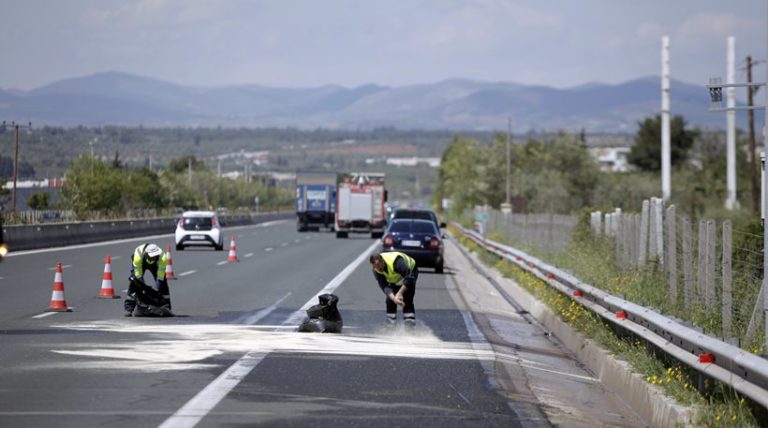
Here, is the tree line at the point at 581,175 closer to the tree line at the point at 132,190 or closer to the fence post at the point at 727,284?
the tree line at the point at 132,190

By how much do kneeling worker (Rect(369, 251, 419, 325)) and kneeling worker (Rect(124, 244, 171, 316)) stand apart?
3.17 meters

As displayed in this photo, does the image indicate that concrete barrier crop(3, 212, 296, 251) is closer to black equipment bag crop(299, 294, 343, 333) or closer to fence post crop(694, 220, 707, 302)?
black equipment bag crop(299, 294, 343, 333)

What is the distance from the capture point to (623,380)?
46.7 feet

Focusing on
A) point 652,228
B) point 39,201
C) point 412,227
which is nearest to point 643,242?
point 652,228

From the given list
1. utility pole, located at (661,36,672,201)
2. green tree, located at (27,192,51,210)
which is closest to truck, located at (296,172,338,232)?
green tree, located at (27,192,51,210)

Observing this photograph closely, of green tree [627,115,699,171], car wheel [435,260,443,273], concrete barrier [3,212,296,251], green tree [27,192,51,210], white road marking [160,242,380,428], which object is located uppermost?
green tree [627,115,699,171]

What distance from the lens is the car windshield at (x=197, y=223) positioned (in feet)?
172

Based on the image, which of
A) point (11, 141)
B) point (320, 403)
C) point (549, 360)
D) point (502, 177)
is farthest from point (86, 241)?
point (502, 177)

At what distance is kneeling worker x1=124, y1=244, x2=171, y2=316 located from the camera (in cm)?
A: 2045

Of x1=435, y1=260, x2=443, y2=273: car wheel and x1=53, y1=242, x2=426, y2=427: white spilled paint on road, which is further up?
x1=53, y1=242, x2=426, y2=427: white spilled paint on road

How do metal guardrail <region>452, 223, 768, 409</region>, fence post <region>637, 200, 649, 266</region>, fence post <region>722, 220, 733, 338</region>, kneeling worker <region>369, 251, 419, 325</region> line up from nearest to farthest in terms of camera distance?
metal guardrail <region>452, 223, 768, 409</region>, fence post <region>722, 220, 733, 338</region>, kneeling worker <region>369, 251, 419, 325</region>, fence post <region>637, 200, 649, 266</region>

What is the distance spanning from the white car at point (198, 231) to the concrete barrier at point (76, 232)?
162 cm

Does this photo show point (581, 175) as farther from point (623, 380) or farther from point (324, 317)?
point (623, 380)

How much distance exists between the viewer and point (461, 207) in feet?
374
